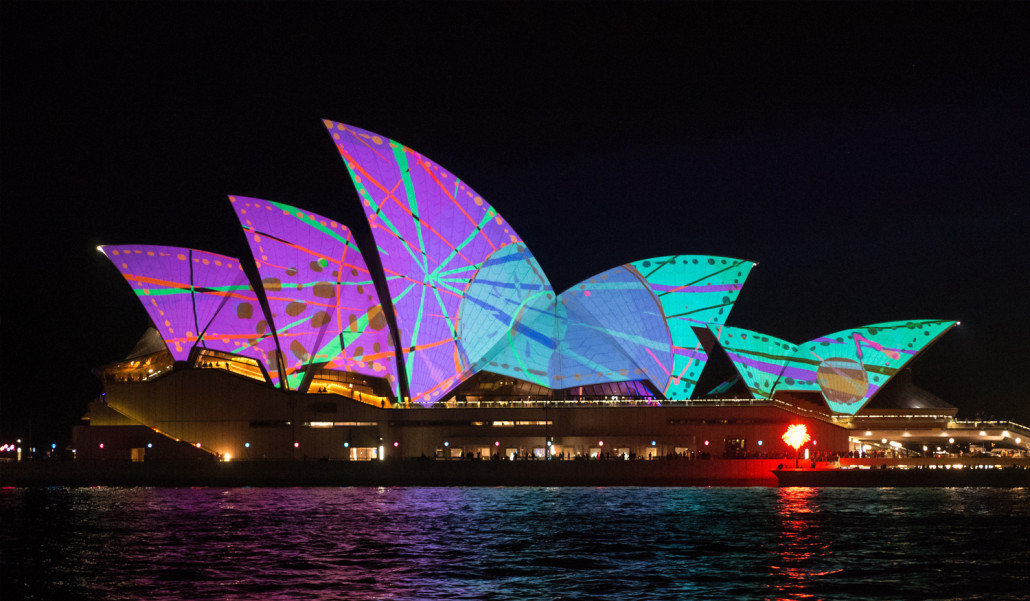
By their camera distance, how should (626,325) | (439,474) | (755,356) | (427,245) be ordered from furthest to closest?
(755,356), (626,325), (439,474), (427,245)

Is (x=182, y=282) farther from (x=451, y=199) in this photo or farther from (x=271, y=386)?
(x=451, y=199)

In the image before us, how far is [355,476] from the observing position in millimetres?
59812

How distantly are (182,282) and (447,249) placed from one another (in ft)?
51.1

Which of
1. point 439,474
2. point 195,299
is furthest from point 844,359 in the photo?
point 195,299

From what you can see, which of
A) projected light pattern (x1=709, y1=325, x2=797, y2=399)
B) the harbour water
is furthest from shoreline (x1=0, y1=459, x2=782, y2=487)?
the harbour water

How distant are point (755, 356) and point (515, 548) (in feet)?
141

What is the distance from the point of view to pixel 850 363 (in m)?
71.4


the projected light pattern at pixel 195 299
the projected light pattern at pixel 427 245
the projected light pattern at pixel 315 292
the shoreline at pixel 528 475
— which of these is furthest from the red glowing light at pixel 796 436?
the projected light pattern at pixel 195 299

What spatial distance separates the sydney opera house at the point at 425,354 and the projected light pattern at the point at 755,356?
4.6 inches

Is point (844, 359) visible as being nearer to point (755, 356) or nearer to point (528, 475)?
point (755, 356)

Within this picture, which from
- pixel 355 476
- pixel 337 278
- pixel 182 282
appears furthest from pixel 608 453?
pixel 182 282

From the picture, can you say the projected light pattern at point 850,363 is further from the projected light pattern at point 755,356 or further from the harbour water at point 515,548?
the harbour water at point 515,548

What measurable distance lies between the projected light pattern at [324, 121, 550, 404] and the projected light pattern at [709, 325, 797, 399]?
12668 millimetres

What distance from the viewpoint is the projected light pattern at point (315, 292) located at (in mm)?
58156
